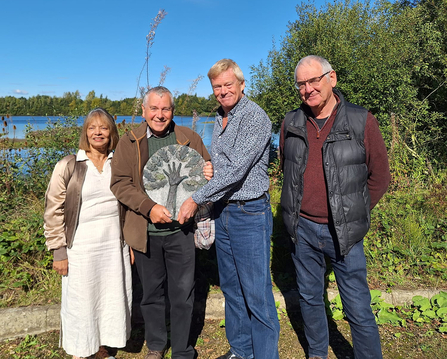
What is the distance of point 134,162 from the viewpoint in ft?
9.09

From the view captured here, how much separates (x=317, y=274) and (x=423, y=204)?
306cm

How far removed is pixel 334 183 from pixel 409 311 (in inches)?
90.0

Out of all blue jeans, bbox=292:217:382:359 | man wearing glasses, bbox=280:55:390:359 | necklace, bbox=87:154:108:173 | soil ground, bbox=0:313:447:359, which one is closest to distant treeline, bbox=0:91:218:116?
necklace, bbox=87:154:108:173

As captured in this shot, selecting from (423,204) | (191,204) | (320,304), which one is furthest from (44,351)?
(423,204)

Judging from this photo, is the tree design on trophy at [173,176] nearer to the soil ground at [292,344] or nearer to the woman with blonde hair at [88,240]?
the woman with blonde hair at [88,240]

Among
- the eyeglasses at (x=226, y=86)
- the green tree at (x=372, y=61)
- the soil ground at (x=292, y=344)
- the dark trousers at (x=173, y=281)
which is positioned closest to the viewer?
the eyeglasses at (x=226, y=86)

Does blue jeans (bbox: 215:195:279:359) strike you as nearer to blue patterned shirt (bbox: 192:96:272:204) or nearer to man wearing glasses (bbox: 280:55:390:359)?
blue patterned shirt (bbox: 192:96:272:204)

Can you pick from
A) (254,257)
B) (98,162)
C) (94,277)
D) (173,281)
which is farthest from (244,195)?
(94,277)

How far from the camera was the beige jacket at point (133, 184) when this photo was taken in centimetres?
267

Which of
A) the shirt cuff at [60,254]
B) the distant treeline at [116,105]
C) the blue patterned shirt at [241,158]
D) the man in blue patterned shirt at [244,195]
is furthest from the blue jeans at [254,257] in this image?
the distant treeline at [116,105]

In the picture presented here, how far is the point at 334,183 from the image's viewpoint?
8.02 ft

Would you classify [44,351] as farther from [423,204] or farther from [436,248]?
[423,204]

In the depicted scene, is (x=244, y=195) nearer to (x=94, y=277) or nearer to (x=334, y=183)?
(x=334, y=183)

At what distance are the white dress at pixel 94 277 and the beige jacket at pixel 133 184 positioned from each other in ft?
0.51
